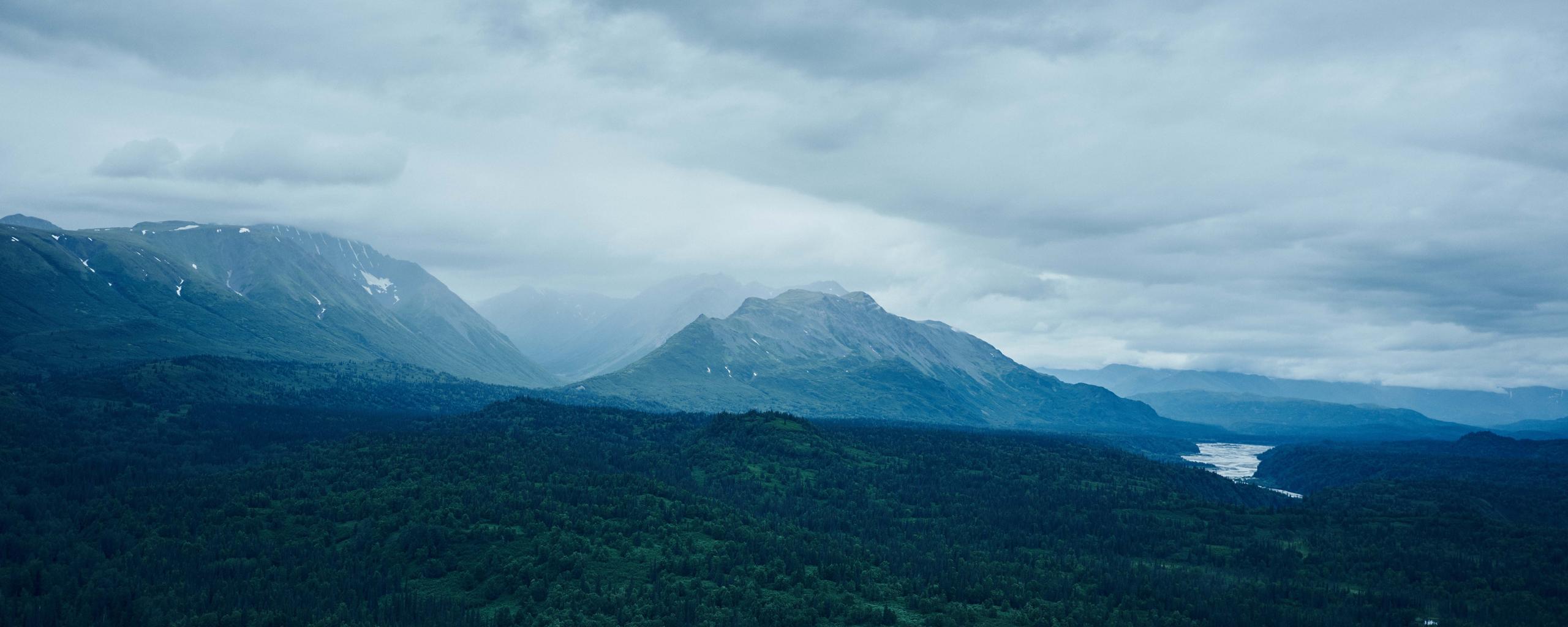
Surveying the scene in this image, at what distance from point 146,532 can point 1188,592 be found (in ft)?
641

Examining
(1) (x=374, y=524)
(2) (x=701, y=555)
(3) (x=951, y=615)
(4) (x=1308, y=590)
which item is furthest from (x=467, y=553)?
(4) (x=1308, y=590)

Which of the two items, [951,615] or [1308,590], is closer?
[951,615]

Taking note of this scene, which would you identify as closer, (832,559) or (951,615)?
(951,615)

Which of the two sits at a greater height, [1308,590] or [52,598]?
[1308,590]

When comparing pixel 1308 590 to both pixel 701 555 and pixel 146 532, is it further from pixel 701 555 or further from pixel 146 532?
pixel 146 532

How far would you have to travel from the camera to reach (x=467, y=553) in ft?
527

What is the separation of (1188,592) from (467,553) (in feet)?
429

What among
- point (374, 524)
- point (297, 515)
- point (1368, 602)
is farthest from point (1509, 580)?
point (297, 515)

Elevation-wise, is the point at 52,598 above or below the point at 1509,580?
below

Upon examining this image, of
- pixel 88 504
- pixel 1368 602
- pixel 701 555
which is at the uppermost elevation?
pixel 1368 602

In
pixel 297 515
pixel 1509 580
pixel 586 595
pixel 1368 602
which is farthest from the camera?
pixel 297 515

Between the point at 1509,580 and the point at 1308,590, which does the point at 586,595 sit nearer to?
the point at 1308,590

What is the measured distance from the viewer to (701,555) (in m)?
168

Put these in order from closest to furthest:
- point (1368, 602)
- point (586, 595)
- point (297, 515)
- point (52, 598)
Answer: point (52, 598) → point (586, 595) → point (1368, 602) → point (297, 515)
